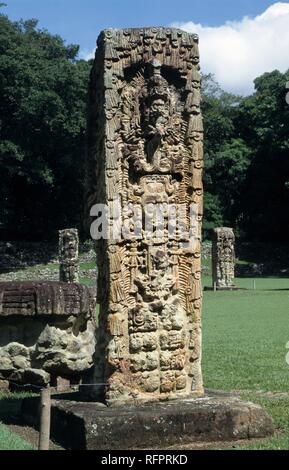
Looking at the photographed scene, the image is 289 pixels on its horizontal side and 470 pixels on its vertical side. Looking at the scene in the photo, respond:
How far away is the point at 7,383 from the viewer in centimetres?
980

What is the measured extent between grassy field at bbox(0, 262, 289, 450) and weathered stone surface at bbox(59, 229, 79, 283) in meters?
6.47

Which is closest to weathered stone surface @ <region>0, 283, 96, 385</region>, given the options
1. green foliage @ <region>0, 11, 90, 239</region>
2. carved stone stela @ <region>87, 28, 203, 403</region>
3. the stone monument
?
→ the stone monument

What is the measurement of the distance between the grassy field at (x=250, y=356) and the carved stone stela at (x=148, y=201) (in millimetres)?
1115

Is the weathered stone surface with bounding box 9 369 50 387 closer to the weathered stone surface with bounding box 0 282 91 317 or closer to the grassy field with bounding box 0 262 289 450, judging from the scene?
the grassy field with bounding box 0 262 289 450

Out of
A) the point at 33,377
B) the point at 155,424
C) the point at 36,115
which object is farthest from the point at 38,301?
the point at 36,115

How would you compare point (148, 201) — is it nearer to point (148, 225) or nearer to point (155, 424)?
point (148, 225)

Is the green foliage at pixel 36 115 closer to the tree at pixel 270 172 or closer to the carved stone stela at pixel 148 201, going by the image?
the tree at pixel 270 172

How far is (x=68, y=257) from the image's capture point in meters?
27.0

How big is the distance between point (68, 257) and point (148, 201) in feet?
65.3

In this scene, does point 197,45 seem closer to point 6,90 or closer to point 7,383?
point 7,383

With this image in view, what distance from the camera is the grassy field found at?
7.57 m

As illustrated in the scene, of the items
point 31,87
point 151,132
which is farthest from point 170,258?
point 31,87

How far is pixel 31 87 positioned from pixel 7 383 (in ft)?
99.8

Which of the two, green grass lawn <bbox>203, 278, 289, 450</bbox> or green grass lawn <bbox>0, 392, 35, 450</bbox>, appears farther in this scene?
green grass lawn <bbox>203, 278, 289, 450</bbox>
